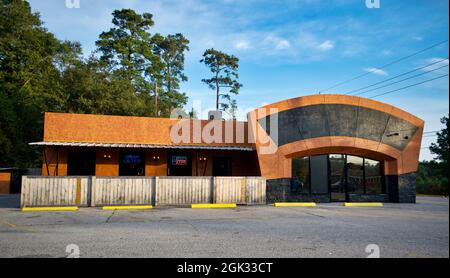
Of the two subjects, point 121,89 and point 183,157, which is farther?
point 121,89

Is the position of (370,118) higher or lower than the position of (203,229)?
higher

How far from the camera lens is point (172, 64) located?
2018 inches

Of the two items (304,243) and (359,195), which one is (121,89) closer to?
(359,195)

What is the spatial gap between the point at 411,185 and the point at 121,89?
27945mm

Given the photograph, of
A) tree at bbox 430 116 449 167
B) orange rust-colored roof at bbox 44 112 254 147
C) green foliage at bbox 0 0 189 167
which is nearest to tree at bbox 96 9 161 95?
green foliage at bbox 0 0 189 167

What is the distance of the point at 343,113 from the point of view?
19297mm

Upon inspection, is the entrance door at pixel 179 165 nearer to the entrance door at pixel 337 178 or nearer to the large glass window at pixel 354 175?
the entrance door at pixel 337 178

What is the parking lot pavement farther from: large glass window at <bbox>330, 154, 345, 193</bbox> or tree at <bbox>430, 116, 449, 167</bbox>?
tree at <bbox>430, 116, 449, 167</bbox>

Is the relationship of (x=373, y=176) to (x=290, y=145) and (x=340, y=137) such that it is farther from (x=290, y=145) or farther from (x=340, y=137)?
(x=290, y=145)

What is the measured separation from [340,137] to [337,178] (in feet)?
8.57

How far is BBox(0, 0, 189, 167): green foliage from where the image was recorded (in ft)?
106

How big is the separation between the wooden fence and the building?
1982mm

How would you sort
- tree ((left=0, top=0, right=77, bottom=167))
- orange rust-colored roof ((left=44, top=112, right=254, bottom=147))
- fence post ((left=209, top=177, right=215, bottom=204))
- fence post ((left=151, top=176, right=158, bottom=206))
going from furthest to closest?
tree ((left=0, top=0, right=77, bottom=167)) < orange rust-colored roof ((left=44, top=112, right=254, bottom=147)) < fence post ((left=209, top=177, right=215, bottom=204)) < fence post ((left=151, top=176, right=158, bottom=206))
